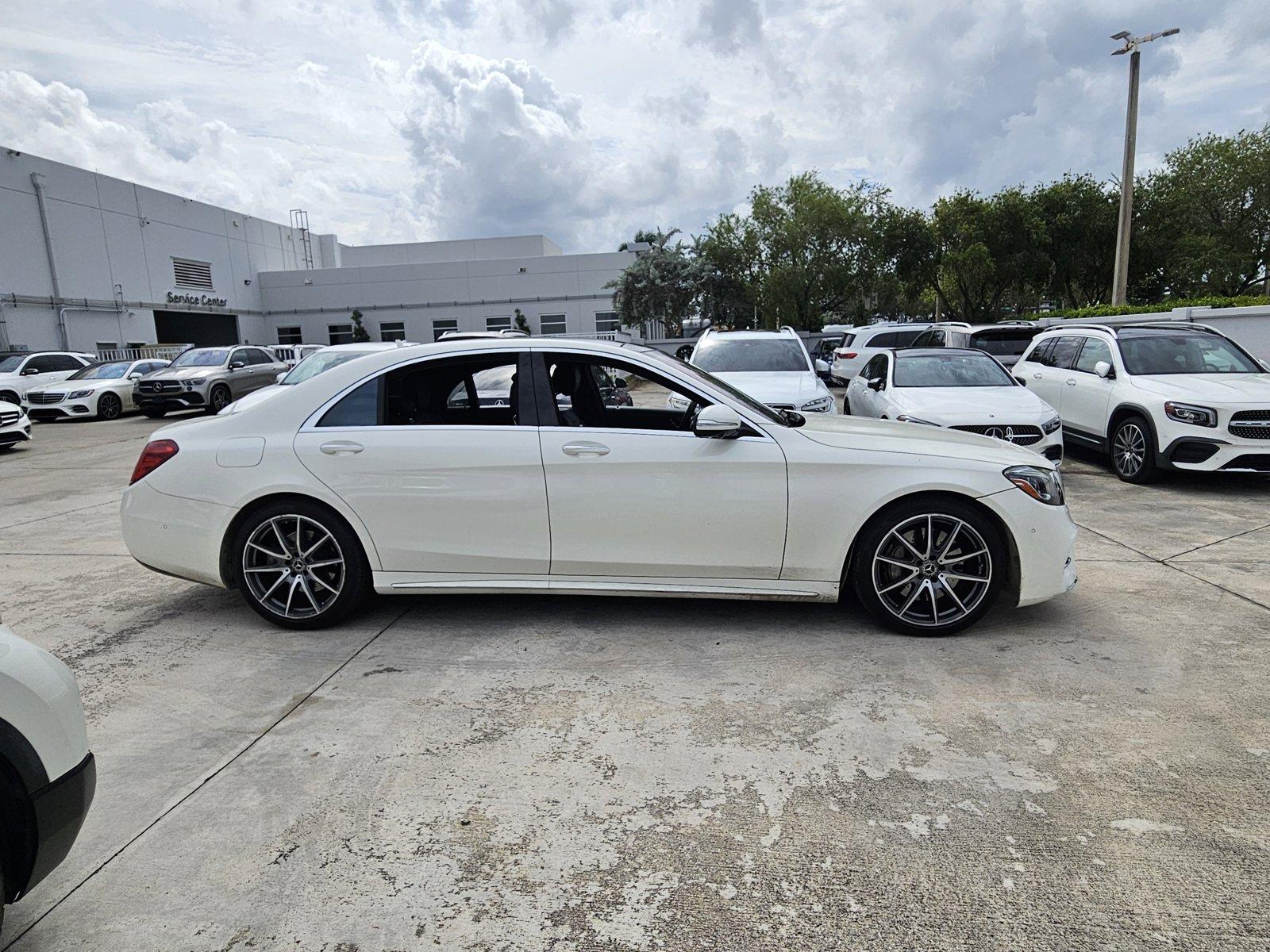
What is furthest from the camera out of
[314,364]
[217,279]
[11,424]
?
[217,279]

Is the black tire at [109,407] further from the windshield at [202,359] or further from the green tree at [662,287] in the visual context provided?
the green tree at [662,287]

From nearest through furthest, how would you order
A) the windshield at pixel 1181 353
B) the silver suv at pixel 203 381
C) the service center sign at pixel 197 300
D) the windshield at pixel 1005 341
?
the windshield at pixel 1181 353
the windshield at pixel 1005 341
the silver suv at pixel 203 381
the service center sign at pixel 197 300

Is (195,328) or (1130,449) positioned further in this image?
(195,328)

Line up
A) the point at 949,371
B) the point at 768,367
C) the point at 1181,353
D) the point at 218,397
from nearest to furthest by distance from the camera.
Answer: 1. the point at 1181,353
2. the point at 949,371
3. the point at 768,367
4. the point at 218,397

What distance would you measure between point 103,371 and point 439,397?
2037cm

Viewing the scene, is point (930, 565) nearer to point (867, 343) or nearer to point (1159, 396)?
point (1159, 396)

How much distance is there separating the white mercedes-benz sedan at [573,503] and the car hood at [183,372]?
16.5 metres

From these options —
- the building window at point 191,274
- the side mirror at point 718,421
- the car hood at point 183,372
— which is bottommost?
the side mirror at point 718,421

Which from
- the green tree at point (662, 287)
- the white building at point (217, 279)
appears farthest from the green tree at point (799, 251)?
the white building at point (217, 279)

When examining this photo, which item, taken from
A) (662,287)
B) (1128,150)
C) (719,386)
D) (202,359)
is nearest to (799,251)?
(662,287)

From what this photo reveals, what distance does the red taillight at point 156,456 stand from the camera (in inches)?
177

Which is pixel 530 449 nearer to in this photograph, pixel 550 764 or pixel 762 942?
pixel 550 764

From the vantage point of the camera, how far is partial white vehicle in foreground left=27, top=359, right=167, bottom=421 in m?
18.9

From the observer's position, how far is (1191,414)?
7969mm
